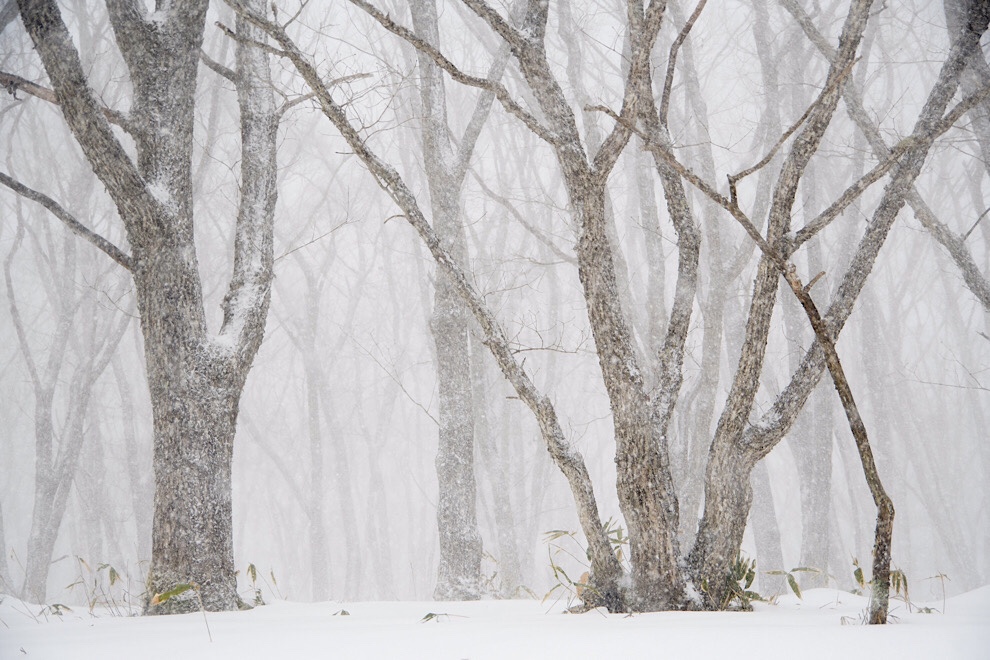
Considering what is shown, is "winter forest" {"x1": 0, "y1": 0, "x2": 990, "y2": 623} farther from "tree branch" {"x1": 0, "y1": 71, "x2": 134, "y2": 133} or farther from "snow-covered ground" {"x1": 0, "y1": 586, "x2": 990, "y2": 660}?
"snow-covered ground" {"x1": 0, "y1": 586, "x2": 990, "y2": 660}

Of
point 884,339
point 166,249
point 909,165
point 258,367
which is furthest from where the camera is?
point 258,367

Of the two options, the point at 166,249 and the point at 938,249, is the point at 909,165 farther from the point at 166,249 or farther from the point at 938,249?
the point at 938,249

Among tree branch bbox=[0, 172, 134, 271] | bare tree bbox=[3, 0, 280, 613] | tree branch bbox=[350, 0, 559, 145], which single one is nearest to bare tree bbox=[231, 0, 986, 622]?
tree branch bbox=[350, 0, 559, 145]

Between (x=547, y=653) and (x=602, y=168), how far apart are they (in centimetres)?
205

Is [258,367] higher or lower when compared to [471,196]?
lower

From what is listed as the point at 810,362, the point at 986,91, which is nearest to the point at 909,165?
the point at 986,91

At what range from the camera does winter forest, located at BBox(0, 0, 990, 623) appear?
2.96 metres

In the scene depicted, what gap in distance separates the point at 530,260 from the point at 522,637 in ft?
16.5

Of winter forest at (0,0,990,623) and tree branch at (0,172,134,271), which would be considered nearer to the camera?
winter forest at (0,0,990,623)

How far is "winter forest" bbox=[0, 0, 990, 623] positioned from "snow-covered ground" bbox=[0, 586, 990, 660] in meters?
0.29

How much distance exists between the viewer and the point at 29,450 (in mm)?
23125

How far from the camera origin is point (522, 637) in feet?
6.86

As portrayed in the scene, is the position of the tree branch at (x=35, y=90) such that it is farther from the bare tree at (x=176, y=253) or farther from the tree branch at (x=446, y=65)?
the tree branch at (x=446, y=65)

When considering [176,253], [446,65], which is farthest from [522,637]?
[176,253]
